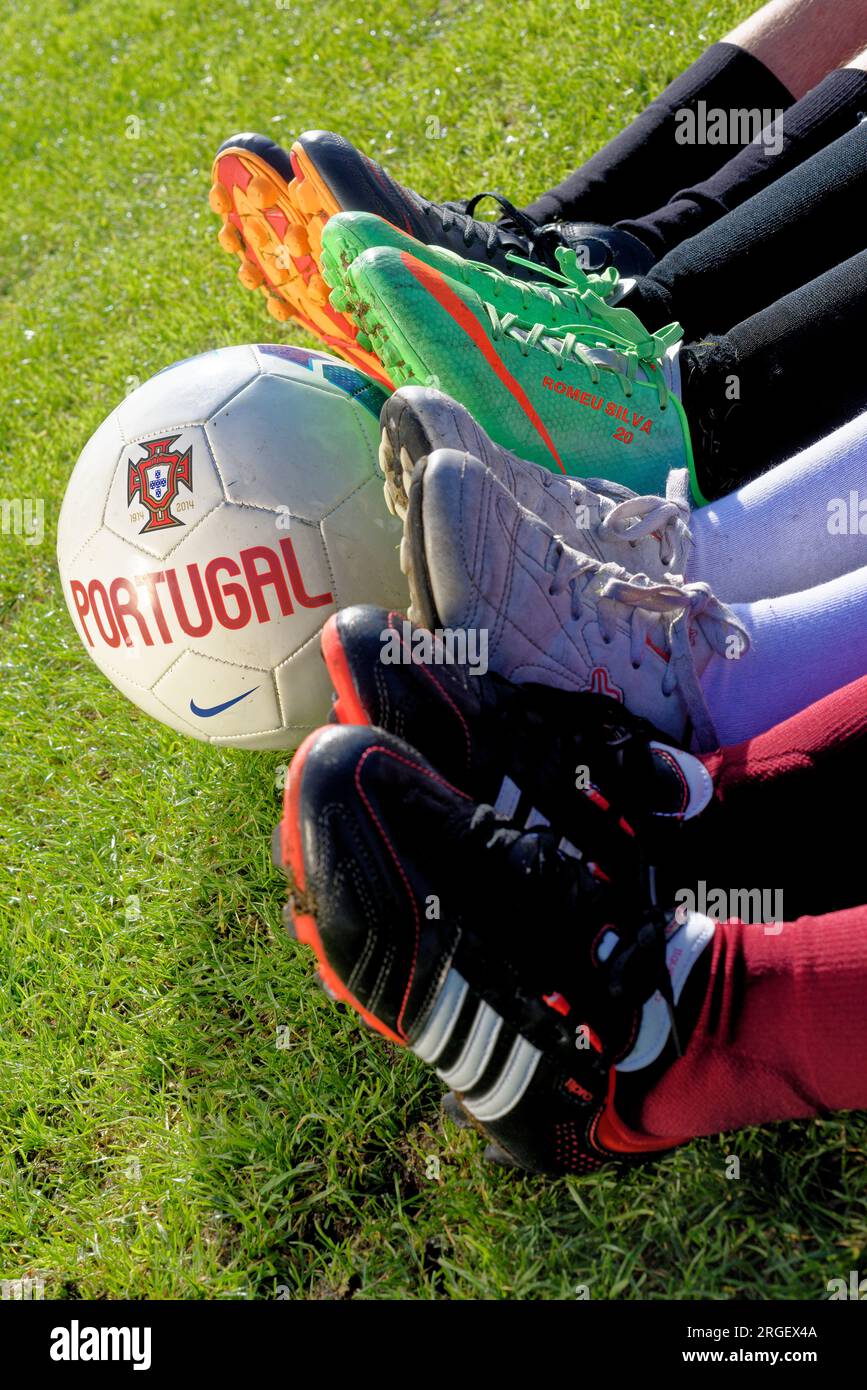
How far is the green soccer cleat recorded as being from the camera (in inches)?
86.3

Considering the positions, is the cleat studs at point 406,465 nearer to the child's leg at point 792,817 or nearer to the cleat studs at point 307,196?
the child's leg at point 792,817

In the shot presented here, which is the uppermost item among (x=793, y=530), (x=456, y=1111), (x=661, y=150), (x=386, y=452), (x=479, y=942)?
(x=661, y=150)

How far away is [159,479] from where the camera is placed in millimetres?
2215

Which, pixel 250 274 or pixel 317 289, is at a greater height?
pixel 250 274

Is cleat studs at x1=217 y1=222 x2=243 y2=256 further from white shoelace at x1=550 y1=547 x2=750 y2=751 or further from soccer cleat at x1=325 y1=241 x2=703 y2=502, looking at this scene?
white shoelace at x1=550 y1=547 x2=750 y2=751

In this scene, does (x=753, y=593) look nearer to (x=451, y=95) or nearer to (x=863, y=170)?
(x=863, y=170)

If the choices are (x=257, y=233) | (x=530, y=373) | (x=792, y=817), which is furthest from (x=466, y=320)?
(x=792, y=817)

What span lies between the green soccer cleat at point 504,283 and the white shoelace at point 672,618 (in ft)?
2.17

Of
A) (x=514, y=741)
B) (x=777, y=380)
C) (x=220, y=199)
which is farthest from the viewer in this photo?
(x=220, y=199)

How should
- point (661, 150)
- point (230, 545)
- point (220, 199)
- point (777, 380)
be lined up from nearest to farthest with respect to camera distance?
1. point (230, 545)
2. point (777, 380)
3. point (220, 199)
4. point (661, 150)

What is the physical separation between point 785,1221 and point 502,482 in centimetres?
120

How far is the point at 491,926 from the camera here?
146 cm

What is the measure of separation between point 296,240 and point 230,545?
33.4 inches

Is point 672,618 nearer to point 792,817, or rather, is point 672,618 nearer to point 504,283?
point 792,817
